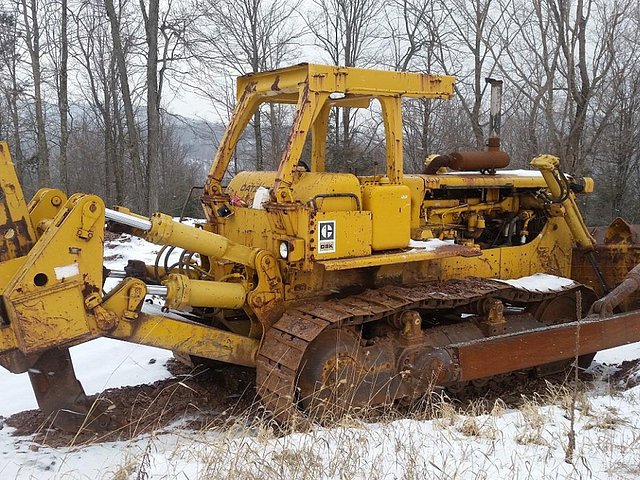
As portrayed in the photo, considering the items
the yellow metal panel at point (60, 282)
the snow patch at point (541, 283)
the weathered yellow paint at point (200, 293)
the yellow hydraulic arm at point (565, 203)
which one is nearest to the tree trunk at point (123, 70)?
the yellow hydraulic arm at point (565, 203)

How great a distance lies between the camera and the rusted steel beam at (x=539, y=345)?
225 inches

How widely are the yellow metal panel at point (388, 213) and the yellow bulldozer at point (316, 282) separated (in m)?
0.01

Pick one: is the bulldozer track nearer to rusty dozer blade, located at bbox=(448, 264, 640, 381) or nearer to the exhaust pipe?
rusty dozer blade, located at bbox=(448, 264, 640, 381)


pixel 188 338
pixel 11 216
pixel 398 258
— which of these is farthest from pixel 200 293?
pixel 398 258

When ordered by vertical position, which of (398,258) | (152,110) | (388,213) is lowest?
(398,258)

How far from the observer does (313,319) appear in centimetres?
517

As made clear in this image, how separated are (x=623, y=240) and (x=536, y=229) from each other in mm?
1113

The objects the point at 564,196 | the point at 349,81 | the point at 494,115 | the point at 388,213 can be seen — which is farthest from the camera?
the point at 494,115

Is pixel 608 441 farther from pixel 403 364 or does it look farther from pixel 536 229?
pixel 536 229

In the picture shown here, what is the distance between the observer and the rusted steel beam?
570cm

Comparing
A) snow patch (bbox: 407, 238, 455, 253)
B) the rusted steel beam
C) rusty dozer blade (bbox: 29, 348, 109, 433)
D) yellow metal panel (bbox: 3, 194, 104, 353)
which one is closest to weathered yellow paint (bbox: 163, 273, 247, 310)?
yellow metal panel (bbox: 3, 194, 104, 353)

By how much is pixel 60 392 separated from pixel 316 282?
2.20 meters

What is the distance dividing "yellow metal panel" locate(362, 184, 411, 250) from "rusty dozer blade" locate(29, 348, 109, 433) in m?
2.59

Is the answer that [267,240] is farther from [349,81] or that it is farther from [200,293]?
[349,81]
